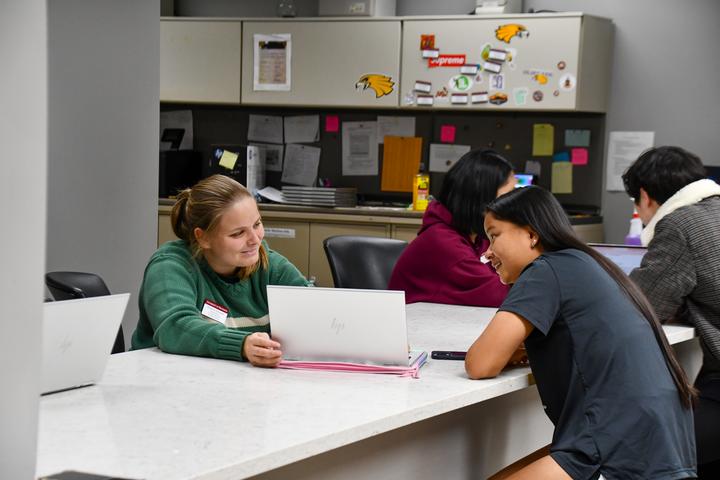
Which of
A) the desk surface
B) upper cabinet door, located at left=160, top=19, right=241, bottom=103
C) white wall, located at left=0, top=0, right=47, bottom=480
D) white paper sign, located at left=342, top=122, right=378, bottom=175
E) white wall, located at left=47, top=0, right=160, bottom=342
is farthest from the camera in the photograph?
white paper sign, located at left=342, top=122, right=378, bottom=175

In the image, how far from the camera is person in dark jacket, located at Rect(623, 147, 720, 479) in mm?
2855

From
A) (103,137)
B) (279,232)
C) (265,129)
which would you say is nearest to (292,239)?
(279,232)

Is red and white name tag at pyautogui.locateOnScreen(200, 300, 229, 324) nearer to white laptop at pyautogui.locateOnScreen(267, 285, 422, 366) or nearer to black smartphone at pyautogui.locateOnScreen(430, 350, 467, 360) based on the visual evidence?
white laptop at pyautogui.locateOnScreen(267, 285, 422, 366)

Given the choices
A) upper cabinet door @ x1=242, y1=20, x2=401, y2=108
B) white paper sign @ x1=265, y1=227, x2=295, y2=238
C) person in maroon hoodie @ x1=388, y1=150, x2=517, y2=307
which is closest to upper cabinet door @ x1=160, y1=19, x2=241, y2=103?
upper cabinet door @ x1=242, y1=20, x2=401, y2=108

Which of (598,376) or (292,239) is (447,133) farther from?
(598,376)

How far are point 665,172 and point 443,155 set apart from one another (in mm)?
2905

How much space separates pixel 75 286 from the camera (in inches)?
110

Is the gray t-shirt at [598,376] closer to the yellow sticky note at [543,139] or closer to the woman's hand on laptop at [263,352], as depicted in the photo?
the woman's hand on laptop at [263,352]

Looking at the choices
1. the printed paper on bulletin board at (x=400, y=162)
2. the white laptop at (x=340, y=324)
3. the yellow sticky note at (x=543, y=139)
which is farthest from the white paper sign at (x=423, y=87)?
the white laptop at (x=340, y=324)

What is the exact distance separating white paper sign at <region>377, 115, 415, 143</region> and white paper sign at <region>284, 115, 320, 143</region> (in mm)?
425

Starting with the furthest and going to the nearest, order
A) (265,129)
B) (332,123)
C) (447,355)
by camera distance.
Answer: (265,129) < (332,123) < (447,355)

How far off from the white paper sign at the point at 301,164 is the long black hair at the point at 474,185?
296 cm

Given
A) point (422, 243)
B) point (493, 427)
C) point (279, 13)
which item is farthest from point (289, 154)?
point (493, 427)

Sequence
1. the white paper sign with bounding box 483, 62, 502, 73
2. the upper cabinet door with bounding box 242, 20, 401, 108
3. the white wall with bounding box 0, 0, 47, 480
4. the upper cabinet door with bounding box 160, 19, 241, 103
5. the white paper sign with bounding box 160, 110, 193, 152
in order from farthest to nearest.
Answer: the white paper sign with bounding box 160, 110, 193, 152, the upper cabinet door with bounding box 160, 19, 241, 103, the upper cabinet door with bounding box 242, 20, 401, 108, the white paper sign with bounding box 483, 62, 502, 73, the white wall with bounding box 0, 0, 47, 480
